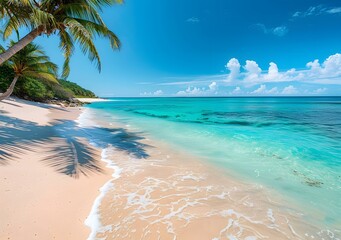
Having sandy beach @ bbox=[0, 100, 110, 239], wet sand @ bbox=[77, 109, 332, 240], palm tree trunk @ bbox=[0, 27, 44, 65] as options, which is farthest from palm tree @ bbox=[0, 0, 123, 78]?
wet sand @ bbox=[77, 109, 332, 240]

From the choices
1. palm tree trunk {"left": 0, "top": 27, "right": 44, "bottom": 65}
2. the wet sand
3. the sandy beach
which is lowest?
the wet sand

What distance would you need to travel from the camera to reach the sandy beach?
2.95m

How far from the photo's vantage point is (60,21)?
309 inches

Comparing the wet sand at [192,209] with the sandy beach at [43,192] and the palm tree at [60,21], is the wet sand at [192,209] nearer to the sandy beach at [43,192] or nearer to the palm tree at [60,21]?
the sandy beach at [43,192]

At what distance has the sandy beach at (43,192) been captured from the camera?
9.69ft

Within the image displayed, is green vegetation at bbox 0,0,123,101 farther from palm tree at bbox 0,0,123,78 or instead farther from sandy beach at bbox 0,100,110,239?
sandy beach at bbox 0,100,110,239

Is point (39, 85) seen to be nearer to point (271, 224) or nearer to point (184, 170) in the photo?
point (184, 170)

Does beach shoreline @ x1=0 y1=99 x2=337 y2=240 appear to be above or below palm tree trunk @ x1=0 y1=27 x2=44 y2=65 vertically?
below

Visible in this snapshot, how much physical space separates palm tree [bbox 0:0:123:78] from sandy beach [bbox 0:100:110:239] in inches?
147

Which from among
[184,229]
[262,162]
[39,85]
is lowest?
[262,162]

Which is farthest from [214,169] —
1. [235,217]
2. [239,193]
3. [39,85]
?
[39,85]

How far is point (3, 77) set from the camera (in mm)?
→ 19922

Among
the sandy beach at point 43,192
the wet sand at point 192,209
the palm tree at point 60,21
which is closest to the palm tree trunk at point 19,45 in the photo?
the palm tree at point 60,21

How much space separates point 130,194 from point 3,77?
2394cm
